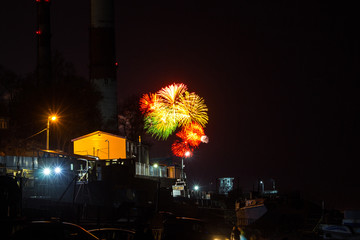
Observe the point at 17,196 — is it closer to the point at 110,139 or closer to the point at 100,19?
the point at 110,139

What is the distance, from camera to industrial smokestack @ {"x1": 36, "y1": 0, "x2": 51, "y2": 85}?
6525 centimetres

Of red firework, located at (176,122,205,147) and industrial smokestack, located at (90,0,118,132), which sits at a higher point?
industrial smokestack, located at (90,0,118,132)

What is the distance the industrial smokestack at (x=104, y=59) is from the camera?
64938 millimetres

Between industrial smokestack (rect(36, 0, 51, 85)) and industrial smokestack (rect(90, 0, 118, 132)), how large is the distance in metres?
6.88

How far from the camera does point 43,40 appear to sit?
68812mm

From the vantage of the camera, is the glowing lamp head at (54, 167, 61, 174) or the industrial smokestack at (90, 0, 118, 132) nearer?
the glowing lamp head at (54, 167, 61, 174)

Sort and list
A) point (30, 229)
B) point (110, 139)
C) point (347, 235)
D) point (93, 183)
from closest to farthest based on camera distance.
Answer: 1. point (30, 229)
2. point (347, 235)
3. point (93, 183)
4. point (110, 139)

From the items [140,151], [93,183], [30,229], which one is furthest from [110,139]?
[30,229]

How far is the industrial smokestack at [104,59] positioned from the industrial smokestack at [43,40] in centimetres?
688

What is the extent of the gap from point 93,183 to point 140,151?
18742 millimetres

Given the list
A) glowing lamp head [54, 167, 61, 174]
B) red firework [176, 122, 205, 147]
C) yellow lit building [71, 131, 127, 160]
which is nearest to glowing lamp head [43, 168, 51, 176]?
glowing lamp head [54, 167, 61, 174]

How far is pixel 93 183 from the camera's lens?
38281 millimetres

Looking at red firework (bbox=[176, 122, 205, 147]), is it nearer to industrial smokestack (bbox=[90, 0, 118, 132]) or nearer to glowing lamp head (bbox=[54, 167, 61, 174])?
industrial smokestack (bbox=[90, 0, 118, 132])

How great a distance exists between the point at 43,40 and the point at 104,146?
83.6 ft
